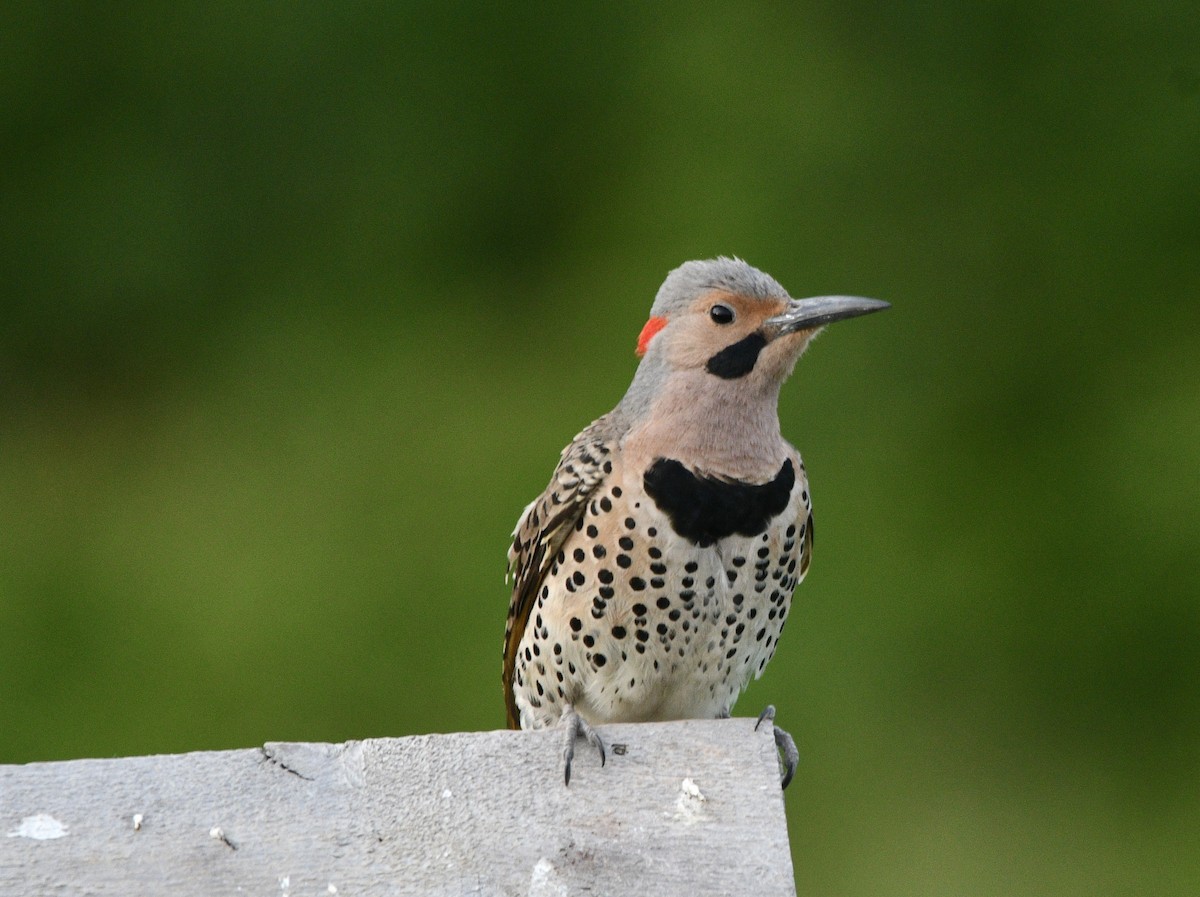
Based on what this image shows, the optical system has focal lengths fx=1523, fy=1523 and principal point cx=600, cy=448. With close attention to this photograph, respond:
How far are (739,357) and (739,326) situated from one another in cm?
4

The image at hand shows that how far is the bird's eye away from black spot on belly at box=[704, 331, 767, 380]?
4 centimetres

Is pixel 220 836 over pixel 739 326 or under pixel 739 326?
under

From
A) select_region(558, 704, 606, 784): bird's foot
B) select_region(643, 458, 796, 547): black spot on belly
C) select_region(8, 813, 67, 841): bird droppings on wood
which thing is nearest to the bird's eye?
select_region(643, 458, 796, 547): black spot on belly

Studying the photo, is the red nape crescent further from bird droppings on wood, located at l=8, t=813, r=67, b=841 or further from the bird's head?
bird droppings on wood, located at l=8, t=813, r=67, b=841

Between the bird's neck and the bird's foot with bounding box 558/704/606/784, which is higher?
the bird's neck

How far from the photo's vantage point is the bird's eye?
216 cm

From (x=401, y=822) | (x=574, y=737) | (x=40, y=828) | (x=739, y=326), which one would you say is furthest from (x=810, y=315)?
(x=40, y=828)

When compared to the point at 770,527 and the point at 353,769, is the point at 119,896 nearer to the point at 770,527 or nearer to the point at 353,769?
the point at 353,769

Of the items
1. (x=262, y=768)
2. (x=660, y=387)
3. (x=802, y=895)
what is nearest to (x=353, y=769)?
(x=262, y=768)

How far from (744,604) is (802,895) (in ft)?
5.21

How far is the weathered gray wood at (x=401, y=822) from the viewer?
1.59 metres

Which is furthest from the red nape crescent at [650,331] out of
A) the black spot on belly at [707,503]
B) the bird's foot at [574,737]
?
the bird's foot at [574,737]

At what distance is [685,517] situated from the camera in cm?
208

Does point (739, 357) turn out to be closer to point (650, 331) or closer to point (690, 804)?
point (650, 331)
